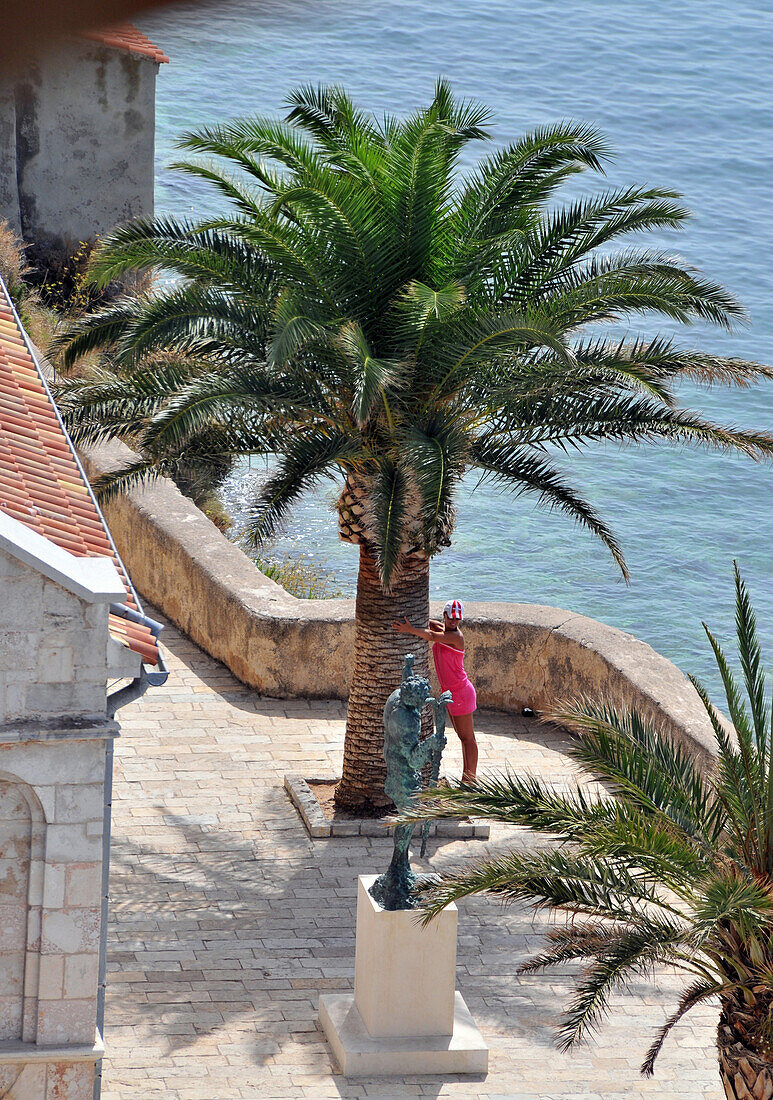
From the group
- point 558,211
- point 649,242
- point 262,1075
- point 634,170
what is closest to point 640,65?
point 634,170

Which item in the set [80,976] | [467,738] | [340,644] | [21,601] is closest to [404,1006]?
[80,976]

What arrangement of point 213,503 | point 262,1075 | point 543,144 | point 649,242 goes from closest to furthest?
1. point 262,1075
2. point 543,144
3. point 213,503
4. point 649,242

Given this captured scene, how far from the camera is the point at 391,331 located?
11.4 meters

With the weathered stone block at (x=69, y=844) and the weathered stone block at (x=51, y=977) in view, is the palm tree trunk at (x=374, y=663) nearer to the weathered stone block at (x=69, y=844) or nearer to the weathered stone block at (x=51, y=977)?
the weathered stone block at (x=69, y=844)

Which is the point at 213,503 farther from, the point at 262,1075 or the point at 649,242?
the point at 649,242

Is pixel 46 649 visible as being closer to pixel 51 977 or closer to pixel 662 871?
pixel 51 977

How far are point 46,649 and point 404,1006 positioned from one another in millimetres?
3533

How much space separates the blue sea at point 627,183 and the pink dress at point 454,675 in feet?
15.9

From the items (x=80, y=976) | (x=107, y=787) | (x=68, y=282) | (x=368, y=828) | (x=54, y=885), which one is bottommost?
(x=368, y=828)

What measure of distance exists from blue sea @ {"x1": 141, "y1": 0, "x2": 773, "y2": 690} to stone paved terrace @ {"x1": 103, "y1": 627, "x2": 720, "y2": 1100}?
4.13 metres

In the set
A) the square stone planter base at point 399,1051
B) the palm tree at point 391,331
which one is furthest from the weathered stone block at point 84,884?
the palm tree at point 391,331

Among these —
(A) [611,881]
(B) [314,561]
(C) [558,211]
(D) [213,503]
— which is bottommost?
(B) [314,561]

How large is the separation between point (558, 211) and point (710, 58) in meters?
62.3

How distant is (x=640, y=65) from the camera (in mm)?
61219
